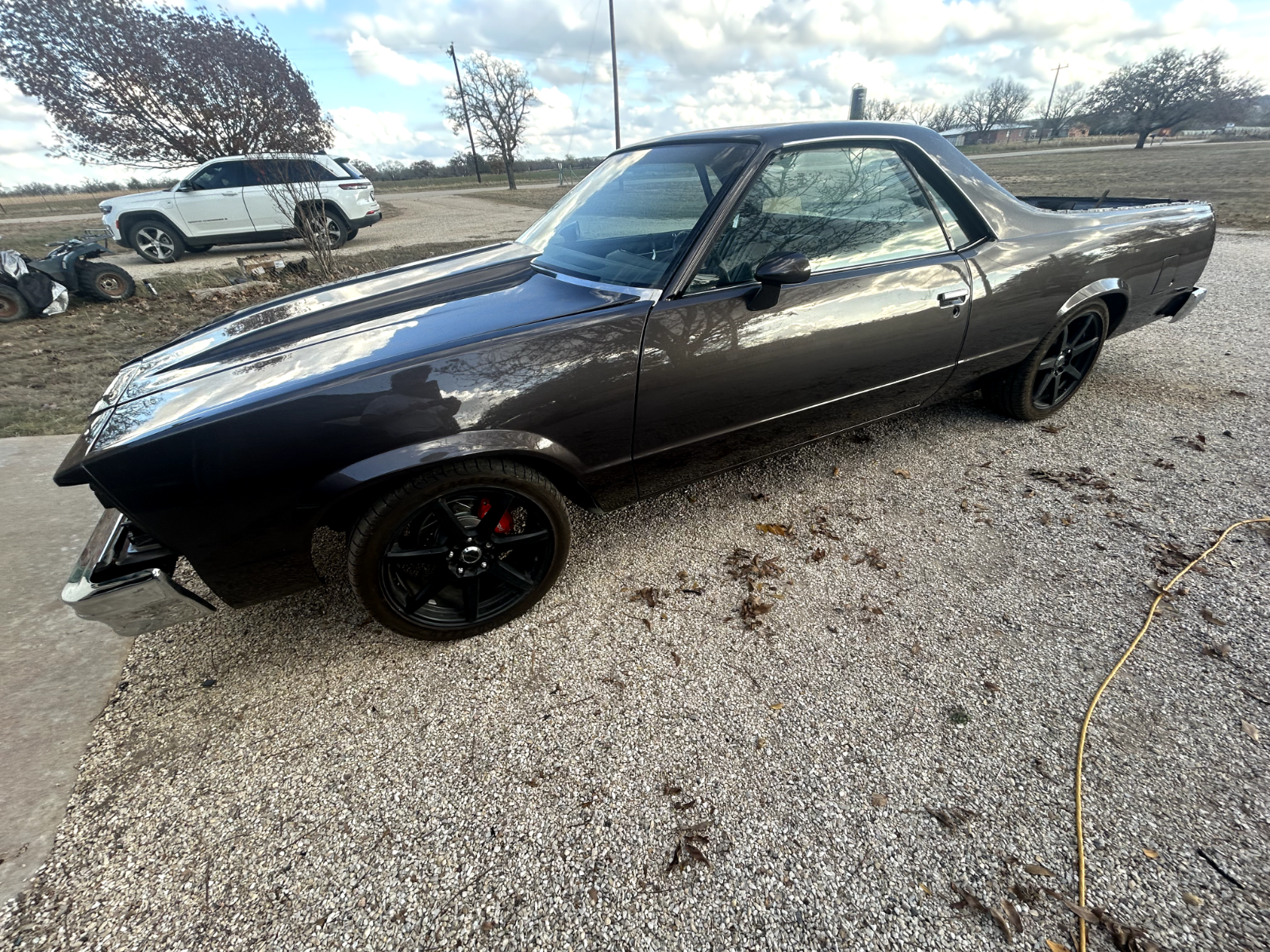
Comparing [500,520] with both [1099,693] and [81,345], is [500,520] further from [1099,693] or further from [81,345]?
[81,345]

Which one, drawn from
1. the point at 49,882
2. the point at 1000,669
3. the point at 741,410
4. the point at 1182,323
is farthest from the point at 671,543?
the point at 1182,323

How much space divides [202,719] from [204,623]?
1.79 ft

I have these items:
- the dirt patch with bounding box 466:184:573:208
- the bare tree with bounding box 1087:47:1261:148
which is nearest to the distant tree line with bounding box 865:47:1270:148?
the bare tree with bounding box 1087:47:1261:148

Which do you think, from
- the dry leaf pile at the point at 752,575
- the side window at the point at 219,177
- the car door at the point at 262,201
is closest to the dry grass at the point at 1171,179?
the dry leaf pile at the point at 752,575

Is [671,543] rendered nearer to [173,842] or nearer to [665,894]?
[665,894]

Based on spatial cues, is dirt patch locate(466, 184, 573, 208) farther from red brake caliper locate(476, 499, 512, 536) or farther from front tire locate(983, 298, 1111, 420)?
red brake caliper locate(476, 499, 512, 536)

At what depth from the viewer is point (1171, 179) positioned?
632 inches

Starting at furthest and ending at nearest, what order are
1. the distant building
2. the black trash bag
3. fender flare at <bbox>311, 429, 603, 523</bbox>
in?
1. the distant building
2. the black trash bag
3. fender flare at <bbox>311, 429, 603, 523</bbox>

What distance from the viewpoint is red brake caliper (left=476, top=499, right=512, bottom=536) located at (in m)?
2.05

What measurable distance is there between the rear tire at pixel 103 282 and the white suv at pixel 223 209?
280 cm

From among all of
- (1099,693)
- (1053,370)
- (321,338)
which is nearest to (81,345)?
(321,338)

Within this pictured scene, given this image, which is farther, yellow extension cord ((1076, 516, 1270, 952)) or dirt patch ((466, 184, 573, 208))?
dirt patch ((466, 184, 573, 208))

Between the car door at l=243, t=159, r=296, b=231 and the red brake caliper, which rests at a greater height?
the car door at l=243, t=159, r=296, b=231

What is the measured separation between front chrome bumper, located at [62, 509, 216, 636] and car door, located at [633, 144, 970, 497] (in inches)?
59.6
